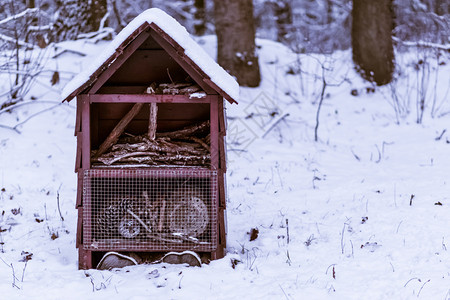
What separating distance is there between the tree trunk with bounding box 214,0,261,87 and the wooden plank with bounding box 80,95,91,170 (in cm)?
603

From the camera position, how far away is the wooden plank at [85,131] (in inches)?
199

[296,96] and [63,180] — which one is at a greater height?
[296,96]

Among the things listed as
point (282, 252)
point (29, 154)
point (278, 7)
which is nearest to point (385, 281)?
point (282, 252)

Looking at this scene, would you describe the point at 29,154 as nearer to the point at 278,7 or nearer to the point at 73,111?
the point at 73,111

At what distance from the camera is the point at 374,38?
1137cm

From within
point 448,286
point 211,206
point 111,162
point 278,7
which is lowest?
point 448,286

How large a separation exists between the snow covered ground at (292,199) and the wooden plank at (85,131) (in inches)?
39.9

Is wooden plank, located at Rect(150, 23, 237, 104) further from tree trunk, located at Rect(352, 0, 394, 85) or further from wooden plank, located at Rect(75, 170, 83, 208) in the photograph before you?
tree trunk, located at Rect(352, 0, 394, 85)

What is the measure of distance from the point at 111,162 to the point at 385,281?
2698 millimetres

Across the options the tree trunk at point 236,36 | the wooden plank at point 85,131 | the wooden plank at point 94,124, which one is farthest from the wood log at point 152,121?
the tree trunk at point 236,36

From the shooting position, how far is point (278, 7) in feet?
76.2

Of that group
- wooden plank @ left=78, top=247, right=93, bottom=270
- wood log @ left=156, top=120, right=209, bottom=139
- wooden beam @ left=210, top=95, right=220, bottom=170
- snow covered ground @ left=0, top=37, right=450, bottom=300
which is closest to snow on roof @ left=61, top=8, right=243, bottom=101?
wooden beam @ left=210, top=95, right=220, bottom=170

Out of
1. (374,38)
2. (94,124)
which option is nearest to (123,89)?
(94,124)

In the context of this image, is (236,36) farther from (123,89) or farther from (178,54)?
(178,54)
